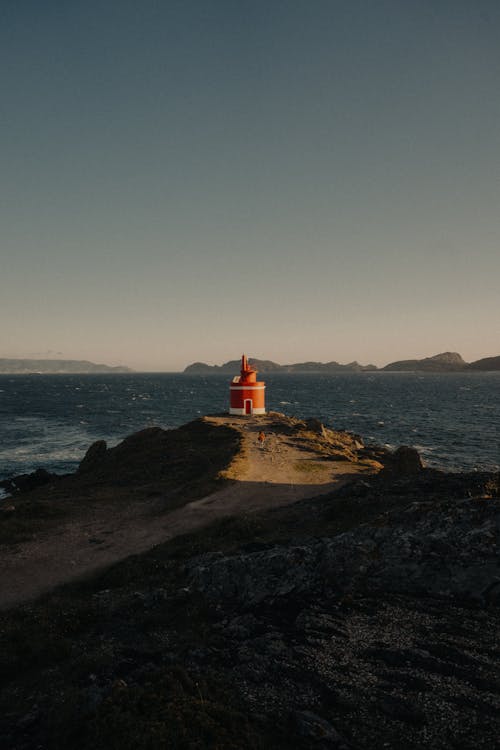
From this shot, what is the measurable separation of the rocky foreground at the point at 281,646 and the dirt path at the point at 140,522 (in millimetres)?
1927

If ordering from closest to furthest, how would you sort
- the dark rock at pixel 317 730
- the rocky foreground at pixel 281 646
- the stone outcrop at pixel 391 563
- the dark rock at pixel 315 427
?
the dark rock at pixel 317 730 → the rocky foreground at pixel 281 646 → the stone outcrop at pixel 391 563 → the dark rock at pixel 315 427

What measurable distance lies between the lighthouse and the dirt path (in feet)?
64.1

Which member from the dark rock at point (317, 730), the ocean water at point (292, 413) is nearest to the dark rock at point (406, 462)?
the ocean water at point (292, 413)

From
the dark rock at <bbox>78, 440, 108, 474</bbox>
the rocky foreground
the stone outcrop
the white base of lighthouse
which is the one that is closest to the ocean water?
the dark rock at <bbox>78, 440, 108, 474</bbox>

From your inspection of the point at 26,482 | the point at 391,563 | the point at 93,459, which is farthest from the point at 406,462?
the point at 26,482

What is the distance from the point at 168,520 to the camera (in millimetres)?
24109

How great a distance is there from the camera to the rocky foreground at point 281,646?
7.95 metres

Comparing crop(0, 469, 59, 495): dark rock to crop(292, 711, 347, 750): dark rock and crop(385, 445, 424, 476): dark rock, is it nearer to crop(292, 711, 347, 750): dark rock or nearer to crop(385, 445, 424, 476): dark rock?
crop(385, 445, 424, 476): dark rock

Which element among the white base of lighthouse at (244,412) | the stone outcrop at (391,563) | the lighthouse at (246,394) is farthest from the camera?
the white base of lighthouse at (244,412)

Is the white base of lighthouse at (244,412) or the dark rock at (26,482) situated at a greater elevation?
the white base of lighthouse at (244,412)

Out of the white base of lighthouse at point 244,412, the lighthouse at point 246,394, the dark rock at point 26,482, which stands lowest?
the dark rock at point 26,482

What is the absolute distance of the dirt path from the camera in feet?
60.1

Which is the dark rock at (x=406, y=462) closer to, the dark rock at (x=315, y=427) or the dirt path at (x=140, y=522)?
the dirt path at (x=140, y=522)

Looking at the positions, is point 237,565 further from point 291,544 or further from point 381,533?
point 381,533
